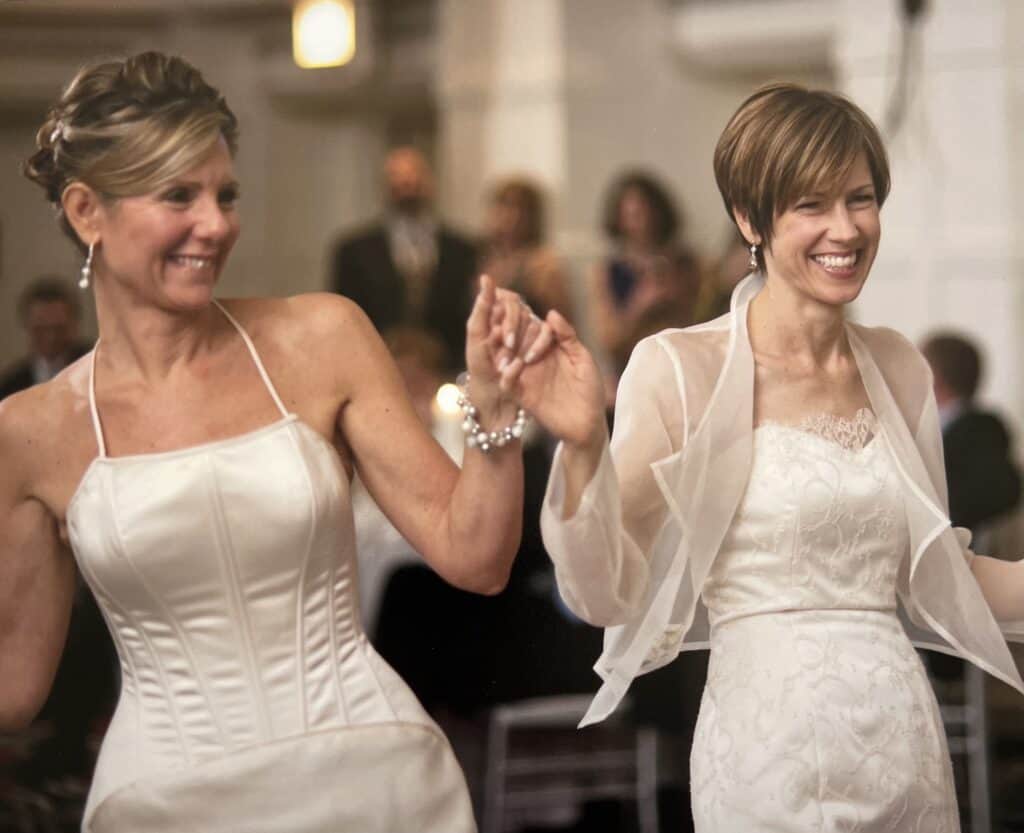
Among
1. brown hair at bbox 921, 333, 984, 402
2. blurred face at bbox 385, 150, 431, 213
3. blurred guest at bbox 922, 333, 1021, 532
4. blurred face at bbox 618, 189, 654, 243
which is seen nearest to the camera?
blurred guest at bbox 922, 333, 1021, 532

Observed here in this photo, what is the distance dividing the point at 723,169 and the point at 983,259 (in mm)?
1272

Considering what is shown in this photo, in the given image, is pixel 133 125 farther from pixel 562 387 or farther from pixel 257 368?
pixel 562 387

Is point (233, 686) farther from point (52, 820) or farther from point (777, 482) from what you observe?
point (52, 820)

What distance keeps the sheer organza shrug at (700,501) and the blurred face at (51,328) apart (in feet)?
2.38

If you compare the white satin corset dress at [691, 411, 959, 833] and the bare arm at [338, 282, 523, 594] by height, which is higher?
the bare arm at [338, 282, 523, 594]

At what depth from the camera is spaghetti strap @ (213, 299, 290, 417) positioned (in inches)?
73.8

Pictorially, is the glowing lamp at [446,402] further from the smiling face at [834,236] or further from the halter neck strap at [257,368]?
the smiling face at [834,236]

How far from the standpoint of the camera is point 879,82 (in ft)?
7.46

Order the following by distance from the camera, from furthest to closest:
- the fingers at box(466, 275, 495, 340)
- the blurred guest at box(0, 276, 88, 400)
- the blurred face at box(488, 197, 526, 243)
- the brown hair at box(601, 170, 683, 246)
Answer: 1. the blurred face at box(488, 197, 526, 243)
2. the brown hair at box(601, 170, 683, 246)
3. the blurred guest at box(0, 276, 88, 400)
4. the fingers at box(466, 275, 495, 340)

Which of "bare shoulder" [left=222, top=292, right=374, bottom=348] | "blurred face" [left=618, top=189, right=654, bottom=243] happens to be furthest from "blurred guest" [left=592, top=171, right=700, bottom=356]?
"bare shoulder" [left=222, top=292, right=374, bottom=348]

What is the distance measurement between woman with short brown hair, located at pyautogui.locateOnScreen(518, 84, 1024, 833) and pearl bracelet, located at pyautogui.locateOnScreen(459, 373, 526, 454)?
13 centimetres

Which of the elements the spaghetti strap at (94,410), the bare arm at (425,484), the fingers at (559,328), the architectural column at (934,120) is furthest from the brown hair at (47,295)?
the architectural column at (934,120)

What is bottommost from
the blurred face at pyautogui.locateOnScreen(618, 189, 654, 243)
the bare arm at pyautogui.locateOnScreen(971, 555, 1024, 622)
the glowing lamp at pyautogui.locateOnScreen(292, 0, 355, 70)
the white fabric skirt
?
the white fabric skirt

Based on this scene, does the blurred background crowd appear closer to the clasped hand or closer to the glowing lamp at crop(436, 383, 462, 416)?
the glowing lamp at crop(436, 383, 462, 416)
